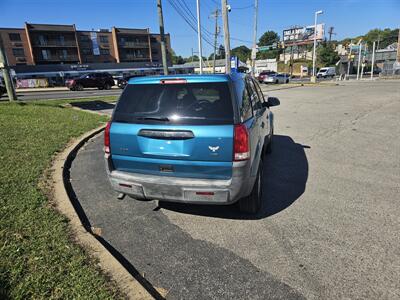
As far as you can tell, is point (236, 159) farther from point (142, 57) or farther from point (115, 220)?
point (142, 57)

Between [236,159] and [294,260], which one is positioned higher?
[236,159]

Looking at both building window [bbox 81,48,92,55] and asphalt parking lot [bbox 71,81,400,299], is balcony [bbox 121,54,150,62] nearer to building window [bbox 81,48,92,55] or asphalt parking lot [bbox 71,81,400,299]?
building window [bbox 81,48,92,55]

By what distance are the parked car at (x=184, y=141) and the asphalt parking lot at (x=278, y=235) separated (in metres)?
0.48

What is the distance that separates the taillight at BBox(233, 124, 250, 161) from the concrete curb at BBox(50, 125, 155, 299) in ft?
4.89

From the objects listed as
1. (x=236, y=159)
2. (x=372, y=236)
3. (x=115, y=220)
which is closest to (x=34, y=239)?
(x=115, y=220)

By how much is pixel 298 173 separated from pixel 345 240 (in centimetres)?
215

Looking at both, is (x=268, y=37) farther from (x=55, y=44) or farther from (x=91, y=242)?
(x=91, y=242)

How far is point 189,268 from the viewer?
8.95 ft

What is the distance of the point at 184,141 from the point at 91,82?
31666mm

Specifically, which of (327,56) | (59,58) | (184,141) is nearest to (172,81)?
(184,141)

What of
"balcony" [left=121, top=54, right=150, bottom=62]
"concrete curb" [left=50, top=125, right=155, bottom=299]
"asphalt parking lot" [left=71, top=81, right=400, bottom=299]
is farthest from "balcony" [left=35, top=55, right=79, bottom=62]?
"concrete curb" [left=50, top=125, right=155, bottom=299]

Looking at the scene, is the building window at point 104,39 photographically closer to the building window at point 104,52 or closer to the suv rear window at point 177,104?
the building window at point 104,52

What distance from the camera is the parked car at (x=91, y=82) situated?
30.6 m

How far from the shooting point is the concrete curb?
2.37m
